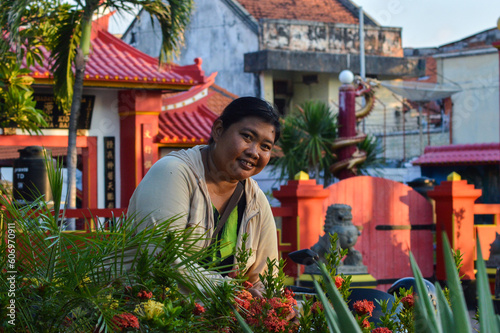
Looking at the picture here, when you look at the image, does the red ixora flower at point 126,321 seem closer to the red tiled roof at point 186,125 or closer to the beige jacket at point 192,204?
the beige jacket at point 192,204

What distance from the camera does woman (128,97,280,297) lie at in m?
2.74

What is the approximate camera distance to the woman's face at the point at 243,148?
2.85m

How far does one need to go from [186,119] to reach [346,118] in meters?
3.69

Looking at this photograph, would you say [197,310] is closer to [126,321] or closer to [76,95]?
[126,321]

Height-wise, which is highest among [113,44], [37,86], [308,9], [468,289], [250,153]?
[308,9]

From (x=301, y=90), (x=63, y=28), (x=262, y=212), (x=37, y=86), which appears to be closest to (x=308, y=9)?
(x=301, y=90)

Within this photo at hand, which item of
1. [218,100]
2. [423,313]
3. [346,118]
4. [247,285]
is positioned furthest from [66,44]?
[218,100]

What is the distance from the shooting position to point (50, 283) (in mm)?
2072

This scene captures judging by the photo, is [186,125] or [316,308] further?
[186,125]

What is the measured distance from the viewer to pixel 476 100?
2975 centimetres

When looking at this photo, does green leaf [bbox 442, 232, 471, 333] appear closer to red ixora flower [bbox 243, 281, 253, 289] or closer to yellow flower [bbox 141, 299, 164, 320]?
yellow flower [bbox 141, 299, 164, 320]

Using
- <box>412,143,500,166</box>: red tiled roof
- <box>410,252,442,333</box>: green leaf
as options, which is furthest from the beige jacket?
<box>412,143,500,166</box>: red tiled roof

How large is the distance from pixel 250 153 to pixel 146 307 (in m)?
1.12

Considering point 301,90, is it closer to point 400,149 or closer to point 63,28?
point 400,149
